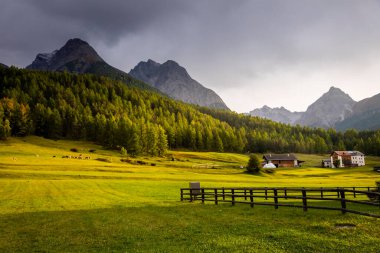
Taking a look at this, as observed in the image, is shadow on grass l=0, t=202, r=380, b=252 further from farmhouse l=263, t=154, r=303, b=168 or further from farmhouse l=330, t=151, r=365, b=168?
farmhouse l=330, t=151, r=365, b=168

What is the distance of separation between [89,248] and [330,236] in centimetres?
1203

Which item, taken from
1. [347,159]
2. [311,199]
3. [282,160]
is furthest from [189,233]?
[347,159]

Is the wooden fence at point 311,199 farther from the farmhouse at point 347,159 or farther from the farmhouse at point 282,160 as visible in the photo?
the farmhouse at point 347,159

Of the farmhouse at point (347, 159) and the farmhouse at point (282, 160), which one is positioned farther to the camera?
the farmhouse at point (282, 160)

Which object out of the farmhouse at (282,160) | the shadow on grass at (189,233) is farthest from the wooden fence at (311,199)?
the farmhouse at (282,160)


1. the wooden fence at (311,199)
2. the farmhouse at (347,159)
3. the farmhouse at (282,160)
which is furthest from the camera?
the farmhouse at (282,160)

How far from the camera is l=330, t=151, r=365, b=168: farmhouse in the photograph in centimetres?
16775

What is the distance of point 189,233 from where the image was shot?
17.3m

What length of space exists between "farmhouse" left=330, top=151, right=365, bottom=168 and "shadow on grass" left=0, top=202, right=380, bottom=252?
164m

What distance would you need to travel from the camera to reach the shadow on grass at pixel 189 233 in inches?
551

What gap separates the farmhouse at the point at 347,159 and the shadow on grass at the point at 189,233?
→ 6452 inches

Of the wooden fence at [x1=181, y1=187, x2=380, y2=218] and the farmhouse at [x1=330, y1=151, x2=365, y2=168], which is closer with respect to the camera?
the wooden fence at [x1=181, y1=187, x2=380, y2=218]

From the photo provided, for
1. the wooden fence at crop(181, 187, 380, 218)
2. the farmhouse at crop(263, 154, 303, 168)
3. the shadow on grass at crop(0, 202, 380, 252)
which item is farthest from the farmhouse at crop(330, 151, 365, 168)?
the shadow on grass at crop(0, 202, 380, 252)

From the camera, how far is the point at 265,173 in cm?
9956
